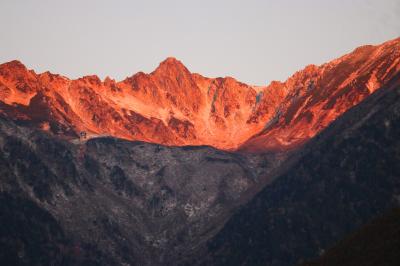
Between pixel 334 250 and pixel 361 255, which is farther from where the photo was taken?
pixel 334 250

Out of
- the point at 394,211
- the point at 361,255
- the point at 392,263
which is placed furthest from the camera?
the point at 394,211

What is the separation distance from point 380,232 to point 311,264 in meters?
16.6

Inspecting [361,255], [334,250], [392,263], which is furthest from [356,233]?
[392,263]

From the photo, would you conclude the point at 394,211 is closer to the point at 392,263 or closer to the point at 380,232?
the point at 380,232

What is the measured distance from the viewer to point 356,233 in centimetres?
18288

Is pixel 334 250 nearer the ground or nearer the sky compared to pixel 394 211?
nearer the ground

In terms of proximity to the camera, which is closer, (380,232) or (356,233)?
(380,232)

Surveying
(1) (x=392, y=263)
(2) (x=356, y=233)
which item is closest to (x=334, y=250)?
(2) (x=356, y=233)

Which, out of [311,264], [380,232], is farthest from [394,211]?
[311,264]

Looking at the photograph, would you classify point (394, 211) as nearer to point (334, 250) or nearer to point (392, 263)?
point (334, 250)

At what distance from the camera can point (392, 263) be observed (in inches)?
5738

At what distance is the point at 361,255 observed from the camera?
164m

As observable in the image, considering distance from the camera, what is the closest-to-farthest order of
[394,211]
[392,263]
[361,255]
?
[392,263]
[361,255]
[394,211]

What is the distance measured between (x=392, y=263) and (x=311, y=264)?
2994 cm
